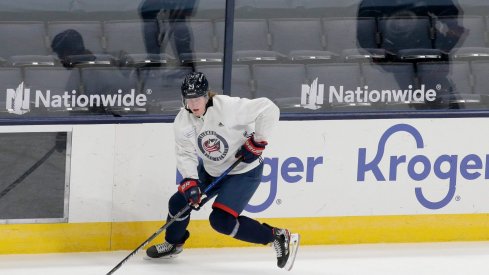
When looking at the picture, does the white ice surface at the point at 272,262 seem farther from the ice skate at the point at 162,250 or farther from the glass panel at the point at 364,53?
the glass panel at the point at 364,53

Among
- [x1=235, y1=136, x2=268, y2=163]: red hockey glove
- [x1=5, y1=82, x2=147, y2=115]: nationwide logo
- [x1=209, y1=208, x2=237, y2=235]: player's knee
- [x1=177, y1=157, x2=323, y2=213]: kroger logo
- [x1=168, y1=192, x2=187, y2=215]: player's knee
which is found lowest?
[x1=209, y1=208, x2=237, y2=235]: player's knee

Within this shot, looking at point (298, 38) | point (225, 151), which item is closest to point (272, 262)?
point (225, 151)

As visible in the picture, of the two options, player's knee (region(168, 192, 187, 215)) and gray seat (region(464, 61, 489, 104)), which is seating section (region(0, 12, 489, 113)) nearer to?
gray seat (region(464, 61, 489, 104))

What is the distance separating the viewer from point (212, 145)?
18.9 feet

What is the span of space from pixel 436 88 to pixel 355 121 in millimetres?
503

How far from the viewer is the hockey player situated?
5660 millimetres

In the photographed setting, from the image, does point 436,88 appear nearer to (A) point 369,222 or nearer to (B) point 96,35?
(A) point 369,222

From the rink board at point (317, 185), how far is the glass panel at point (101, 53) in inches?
5.3

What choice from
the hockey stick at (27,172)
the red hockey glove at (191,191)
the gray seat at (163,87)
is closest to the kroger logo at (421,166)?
the gray seat at (163,87)

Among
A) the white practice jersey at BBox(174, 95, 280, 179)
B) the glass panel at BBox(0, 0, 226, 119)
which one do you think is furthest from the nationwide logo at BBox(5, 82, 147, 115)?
the white practice jersey at BBox(174, 95, 280, 179)

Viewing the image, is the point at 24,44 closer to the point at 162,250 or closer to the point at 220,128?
the point at 220,128

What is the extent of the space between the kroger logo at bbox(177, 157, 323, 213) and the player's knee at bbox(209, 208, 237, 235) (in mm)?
590

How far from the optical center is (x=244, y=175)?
19.1ft

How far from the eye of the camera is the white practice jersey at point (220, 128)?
568 centimetres
